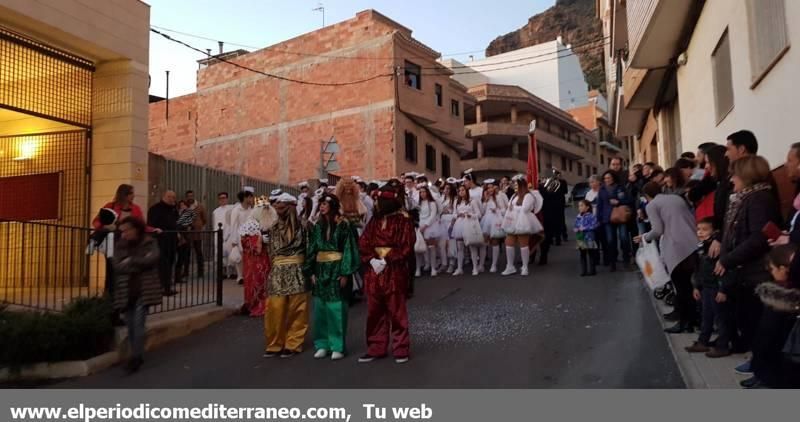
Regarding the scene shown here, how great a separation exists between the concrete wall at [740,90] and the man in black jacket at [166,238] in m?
7.21

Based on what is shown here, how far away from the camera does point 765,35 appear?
23.2 feet

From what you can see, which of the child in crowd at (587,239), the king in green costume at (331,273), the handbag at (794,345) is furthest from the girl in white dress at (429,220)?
the handbag at (794,345)

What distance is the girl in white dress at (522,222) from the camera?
10929mm

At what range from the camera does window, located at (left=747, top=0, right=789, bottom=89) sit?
6.54m

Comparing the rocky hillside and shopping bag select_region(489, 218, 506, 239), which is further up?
the rocky hillside

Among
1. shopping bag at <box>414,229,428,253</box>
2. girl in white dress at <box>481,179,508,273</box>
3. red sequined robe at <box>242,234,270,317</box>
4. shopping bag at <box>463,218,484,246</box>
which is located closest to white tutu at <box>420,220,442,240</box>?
shopping bag at <box>414,229,428,253</box>

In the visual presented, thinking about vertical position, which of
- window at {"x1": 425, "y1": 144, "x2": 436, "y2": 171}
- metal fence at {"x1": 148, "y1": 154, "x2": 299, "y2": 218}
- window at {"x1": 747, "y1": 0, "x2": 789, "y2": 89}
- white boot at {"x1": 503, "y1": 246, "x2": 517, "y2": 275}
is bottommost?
white boot at {"x1": 503, "y1": 246, "x2": 517, "y2": 275}

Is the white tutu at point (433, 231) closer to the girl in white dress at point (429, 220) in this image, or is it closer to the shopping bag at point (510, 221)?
the girl in white dress at point (429, 220)

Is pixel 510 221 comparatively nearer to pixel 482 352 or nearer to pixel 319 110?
pixel 482 352

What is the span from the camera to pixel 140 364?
265 inches

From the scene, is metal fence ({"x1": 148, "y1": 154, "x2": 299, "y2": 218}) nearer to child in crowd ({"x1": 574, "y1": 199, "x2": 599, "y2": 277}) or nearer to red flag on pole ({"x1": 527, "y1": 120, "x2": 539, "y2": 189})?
red flag on pole ({"x1": 527, "y1": 120, "x2": 539, "y2": 189})

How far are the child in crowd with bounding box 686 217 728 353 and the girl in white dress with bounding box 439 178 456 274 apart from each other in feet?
20.9

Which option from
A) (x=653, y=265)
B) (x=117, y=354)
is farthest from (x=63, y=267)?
(x=653, y=265)

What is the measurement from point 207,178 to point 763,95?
44.5 ft
